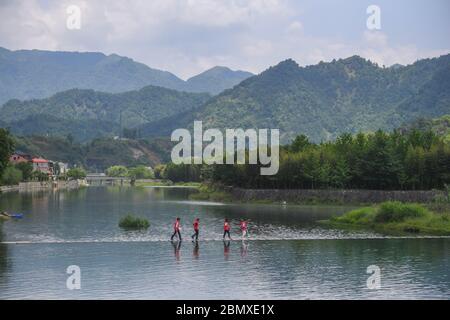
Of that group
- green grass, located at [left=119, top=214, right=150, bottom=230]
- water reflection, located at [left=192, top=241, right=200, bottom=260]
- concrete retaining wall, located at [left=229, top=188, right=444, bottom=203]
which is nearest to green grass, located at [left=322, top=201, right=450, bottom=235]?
green grass, located at [left=119, top=214, right=150, bottom=230]

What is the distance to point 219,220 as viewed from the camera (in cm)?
9100

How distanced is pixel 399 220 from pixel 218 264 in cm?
3485

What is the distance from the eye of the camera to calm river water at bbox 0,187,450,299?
38.7 m

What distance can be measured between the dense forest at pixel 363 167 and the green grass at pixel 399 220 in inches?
1630

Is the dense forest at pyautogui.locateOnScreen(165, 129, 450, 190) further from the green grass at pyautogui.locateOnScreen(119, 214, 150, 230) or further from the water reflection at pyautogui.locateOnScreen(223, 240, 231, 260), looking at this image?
the water reflection at pyautogui.locateOnScreen(223, 240, 231, 260)

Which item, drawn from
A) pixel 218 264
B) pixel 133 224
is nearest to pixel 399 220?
pixel 133 224

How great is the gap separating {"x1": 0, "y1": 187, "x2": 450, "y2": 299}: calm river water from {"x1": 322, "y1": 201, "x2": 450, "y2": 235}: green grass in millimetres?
6073

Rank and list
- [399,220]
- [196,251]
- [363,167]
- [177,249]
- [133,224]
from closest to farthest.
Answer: [196,251], [177,249], [399,220], [133,224], [363,167]

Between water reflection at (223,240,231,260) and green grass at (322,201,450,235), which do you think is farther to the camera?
green grass at (322,201,450,235)

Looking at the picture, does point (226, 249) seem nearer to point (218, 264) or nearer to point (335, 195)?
point (218, 264)

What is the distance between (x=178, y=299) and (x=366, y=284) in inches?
464

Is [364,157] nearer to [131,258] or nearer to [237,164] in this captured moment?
[237,164]

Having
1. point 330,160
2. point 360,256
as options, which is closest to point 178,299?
point 360,256

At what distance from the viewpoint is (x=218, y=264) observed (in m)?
48.4
